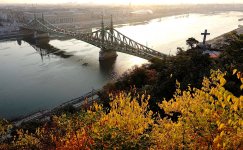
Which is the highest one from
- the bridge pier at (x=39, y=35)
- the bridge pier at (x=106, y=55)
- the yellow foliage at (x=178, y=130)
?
the yellow foliage at (x=178, y=130)

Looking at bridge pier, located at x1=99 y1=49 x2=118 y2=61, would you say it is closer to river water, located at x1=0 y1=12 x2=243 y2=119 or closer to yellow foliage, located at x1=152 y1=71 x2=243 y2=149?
river water, located at x1=0 y1=12 x2=243 y2=119

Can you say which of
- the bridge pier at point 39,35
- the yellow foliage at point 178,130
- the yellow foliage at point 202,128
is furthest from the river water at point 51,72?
the yellow foliage at point 202,128

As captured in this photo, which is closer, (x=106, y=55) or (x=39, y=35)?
(x=106, y=55)

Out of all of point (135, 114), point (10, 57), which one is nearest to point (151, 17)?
point (10, 57)

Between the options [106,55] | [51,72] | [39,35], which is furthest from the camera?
[39,35]

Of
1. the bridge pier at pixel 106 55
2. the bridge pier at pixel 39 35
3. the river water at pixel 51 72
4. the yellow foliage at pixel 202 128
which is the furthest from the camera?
the bridge pier at pixel 39 35

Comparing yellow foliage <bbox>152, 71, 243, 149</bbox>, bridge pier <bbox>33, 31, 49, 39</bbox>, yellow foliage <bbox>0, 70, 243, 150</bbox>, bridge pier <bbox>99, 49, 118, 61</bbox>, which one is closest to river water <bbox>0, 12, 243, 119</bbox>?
bridge pier <bbox>99, 49, 118, 61</bbox>

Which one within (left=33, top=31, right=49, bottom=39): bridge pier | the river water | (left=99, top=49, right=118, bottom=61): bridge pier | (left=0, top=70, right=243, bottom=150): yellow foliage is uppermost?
(left=0, top=70, right=243, bottom=150): yellow foliage

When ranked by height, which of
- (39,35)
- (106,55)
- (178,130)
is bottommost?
(106,55)

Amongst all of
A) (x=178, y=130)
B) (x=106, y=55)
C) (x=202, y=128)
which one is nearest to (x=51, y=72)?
(x=106, y=55)

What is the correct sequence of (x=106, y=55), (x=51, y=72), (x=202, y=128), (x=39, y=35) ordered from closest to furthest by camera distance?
(x=202, y=128), (x=51, y=72), (x=106, y=55), (x=39, y=35)

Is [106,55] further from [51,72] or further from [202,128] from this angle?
[202,128]

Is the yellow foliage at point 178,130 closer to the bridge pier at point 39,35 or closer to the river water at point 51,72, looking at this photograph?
the river water at point 51,72

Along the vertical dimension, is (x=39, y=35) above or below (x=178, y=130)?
below
